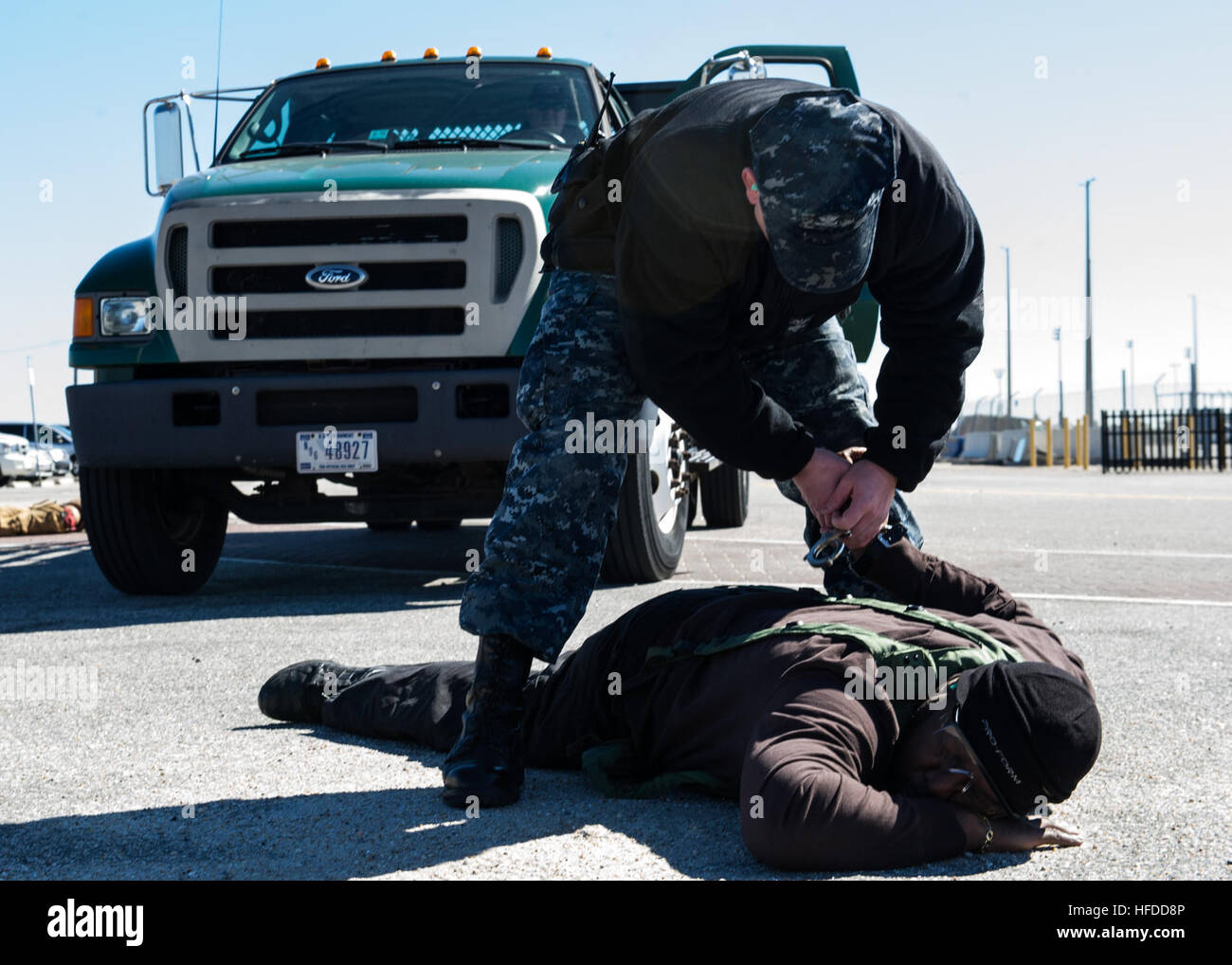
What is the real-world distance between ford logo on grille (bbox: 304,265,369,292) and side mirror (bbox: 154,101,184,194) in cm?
132

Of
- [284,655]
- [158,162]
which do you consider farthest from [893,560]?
[158,162]

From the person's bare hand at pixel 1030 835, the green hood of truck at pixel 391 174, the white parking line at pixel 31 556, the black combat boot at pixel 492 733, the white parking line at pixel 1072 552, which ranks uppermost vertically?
the green hood of truck at pixel 391 174

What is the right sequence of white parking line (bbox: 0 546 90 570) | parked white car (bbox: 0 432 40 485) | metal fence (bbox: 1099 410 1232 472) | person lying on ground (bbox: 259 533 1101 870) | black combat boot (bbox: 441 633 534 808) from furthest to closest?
metal fence (bbox: 1099 410 1232 472) < parked white car (bbox: 0 432 40 485) < white parking line (bbox: 0 546 90 570) < black combat boot (bbox: 441 633 534 808) < person lying on ground (bbox: 259 533 1101 870)

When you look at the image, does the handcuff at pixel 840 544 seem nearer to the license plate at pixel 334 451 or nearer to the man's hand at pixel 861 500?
the man's hand at pixel 861 500

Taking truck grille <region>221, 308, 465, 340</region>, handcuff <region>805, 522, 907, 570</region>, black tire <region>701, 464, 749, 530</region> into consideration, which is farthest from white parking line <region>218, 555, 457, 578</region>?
handcuff <region>805, 522, 907, 570</region>

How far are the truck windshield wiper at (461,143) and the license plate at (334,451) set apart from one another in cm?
147

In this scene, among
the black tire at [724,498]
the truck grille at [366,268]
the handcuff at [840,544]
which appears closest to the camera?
the handcuff at [840,544]

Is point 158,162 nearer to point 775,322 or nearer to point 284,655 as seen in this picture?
point 284,655

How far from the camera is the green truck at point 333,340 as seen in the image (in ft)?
18.8

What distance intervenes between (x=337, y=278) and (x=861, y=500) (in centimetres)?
348

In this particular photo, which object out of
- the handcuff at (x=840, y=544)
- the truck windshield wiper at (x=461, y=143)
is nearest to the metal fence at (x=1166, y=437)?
the truck windshield wiper at (x=461, y=143)

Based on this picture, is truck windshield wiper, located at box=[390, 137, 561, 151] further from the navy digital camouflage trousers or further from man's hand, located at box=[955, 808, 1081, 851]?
man's hand, located at box=[955, 808, 1081, 851]

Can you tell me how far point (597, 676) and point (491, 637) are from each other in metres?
0.27

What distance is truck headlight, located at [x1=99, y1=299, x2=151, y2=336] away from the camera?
5.94 m
